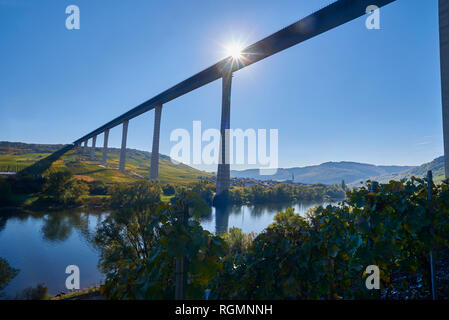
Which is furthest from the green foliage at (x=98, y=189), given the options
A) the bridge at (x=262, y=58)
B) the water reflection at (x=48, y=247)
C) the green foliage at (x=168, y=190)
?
the green foliage at (x=168, y=190)

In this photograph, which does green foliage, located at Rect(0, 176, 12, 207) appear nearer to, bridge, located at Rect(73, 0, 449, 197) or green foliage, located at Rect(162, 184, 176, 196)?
bridge, located at Rect(73, 0, 449, 197)

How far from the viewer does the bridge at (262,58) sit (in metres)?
16.3

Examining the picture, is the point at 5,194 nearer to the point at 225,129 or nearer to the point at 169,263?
the point at 225,129

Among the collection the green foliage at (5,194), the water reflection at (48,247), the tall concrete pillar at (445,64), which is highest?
the tall concrete pillar at (445,64)

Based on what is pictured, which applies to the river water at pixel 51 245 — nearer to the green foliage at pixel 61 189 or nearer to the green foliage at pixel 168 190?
the green foliage at pixel 61 189

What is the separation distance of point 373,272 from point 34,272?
25.0 metres

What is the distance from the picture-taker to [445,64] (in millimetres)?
15453

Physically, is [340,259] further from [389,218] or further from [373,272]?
[389,218]

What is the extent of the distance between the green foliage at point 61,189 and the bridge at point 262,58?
17.3 metres

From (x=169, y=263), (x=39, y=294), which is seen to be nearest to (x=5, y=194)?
(x=39, y=294)

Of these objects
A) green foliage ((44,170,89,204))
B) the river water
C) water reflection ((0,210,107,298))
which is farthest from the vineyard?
green foliage ((44,170,89,204))

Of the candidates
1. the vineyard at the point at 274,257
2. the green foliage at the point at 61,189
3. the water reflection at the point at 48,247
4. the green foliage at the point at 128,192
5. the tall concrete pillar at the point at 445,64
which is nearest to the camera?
the vineyard at the point at 274,257
